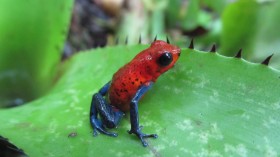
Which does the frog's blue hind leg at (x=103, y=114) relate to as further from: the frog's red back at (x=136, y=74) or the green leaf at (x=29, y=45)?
the green leaf at (x=29, y=45)

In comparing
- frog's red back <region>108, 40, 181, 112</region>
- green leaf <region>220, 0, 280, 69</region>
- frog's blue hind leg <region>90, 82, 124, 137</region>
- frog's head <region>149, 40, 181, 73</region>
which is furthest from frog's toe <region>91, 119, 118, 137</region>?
green leaf <region>220, 0, 280, 69</region>

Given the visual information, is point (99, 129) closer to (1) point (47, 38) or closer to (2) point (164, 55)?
(2) point (164, 55)

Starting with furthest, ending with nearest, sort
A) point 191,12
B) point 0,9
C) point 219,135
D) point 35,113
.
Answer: point 191,12, point 0,9, point 35,113, point 219,135

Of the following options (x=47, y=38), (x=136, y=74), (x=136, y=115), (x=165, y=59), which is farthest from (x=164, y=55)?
(x=47, y=38)

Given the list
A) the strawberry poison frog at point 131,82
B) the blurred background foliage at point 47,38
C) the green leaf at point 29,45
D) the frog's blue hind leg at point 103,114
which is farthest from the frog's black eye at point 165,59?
the green leaf at point 29,45

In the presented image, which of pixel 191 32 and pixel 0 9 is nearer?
pixel 0 9

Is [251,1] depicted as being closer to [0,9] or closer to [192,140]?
[192,140]

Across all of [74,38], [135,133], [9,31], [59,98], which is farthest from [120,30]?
[135,133]
